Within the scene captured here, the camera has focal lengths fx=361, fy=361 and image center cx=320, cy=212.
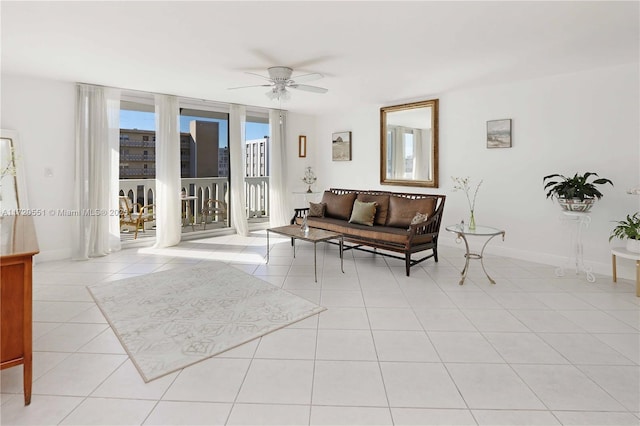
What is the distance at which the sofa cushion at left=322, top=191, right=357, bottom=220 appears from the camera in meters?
5.82

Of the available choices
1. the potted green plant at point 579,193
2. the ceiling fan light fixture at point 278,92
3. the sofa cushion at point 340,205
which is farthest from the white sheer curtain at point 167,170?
the potted green plant at point 579,193

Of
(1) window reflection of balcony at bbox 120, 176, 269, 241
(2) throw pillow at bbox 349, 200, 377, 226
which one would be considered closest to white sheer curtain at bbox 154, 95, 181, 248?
(1) window reflection of balcony at bbox 120, 176, 269, 241

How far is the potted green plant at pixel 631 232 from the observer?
145 inches

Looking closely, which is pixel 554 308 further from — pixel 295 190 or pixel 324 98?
pixel 295 190

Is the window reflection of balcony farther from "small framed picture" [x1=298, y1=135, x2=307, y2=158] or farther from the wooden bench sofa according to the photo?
the wooden bench sofa

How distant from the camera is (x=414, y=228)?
14.1 ft

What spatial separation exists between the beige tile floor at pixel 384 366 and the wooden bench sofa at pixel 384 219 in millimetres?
680

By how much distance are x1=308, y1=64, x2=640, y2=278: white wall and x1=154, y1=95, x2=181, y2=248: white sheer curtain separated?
12.8 ft

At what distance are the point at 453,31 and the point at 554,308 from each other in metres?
2.63

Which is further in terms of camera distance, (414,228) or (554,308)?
(414,228)

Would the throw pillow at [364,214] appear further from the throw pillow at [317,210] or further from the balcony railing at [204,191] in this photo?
the balcony railing at [204,191]

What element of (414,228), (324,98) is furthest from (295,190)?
(414,228)

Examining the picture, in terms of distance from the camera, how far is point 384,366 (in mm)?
2312

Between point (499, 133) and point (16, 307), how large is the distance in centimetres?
549
